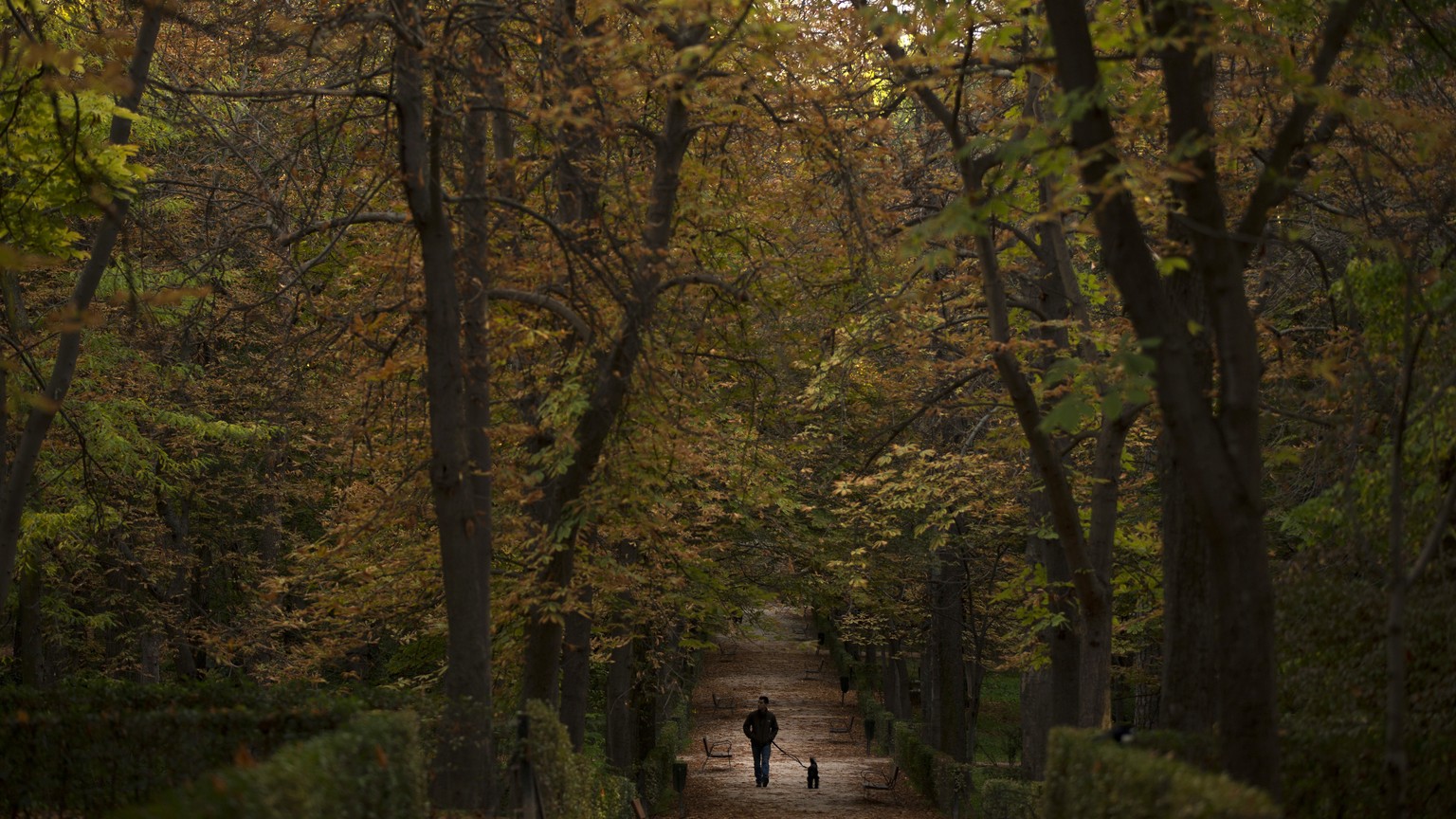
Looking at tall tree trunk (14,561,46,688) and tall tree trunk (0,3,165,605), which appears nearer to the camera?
tall tree trunk (0,3,165,605)

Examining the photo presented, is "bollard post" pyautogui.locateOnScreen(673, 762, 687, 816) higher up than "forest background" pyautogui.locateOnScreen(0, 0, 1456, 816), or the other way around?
"forest background" pyautogui.locateOnScreen(0, 0, 1456, 816)

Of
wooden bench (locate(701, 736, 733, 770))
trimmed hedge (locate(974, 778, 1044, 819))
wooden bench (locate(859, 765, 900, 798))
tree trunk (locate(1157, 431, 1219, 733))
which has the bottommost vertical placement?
wooden bench (locate(859, 765, 900, 798))

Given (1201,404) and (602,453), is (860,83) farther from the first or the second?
(1201,404)

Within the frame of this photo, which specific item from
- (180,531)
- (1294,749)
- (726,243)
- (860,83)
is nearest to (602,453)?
(726,243)

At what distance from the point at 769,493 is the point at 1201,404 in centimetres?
1267

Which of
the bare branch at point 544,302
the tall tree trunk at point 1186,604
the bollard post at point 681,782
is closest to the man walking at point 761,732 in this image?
the bollard post at point 681,782

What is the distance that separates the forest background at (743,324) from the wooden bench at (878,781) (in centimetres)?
530

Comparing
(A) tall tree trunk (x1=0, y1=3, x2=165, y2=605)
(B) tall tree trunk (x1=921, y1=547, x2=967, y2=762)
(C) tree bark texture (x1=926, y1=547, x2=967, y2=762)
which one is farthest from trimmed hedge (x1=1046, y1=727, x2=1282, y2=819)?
(C) tree bark texture (x1=926, y1=547, x2=967, y2=762)

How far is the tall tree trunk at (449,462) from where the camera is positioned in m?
10.8

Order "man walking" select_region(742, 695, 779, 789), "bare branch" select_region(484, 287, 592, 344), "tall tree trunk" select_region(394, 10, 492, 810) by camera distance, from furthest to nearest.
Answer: "man walking" select_region(742, 695, 779, 789) → "bare branch" select_region(484, 287, 592, 344) → "tall tree trunk" select_region(394, 10, 492, 810)

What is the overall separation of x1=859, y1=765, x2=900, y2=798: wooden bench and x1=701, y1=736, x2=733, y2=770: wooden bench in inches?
137

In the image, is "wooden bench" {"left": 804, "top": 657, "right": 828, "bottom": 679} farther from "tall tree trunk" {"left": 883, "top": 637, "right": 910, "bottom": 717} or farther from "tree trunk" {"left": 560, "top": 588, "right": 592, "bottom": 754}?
"tree trunk" {"left": 560, "top": 588, "right": 592, "bottom": 754}

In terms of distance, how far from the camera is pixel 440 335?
1116 cm

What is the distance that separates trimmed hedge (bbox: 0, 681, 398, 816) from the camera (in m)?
8.89
